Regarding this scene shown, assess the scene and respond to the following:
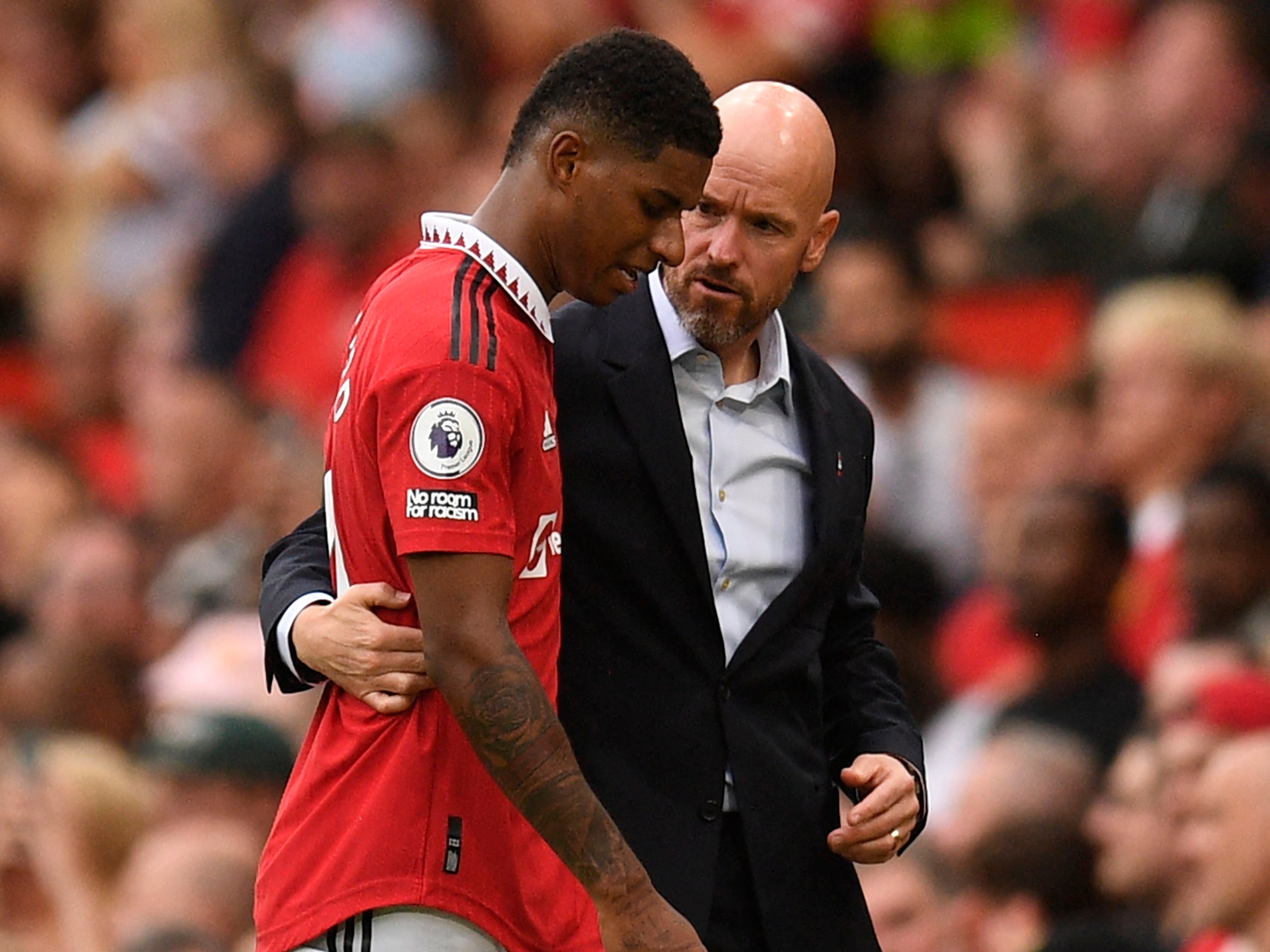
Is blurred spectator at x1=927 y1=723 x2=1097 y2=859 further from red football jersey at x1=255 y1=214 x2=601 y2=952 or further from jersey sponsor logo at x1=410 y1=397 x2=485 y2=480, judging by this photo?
jersey sponsor logo at x1=410 y1=397 x2=485 y2=480

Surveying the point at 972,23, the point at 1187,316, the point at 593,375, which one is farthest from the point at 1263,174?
the point at 593,375

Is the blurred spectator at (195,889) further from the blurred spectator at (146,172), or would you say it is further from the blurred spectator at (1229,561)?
the blurred spectator at (146,172)

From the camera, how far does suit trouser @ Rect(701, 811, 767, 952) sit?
336 cm

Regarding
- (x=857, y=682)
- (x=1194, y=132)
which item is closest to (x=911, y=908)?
(x=857, y=682)

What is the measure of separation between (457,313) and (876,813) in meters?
1.00

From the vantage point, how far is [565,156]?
9.92 feet

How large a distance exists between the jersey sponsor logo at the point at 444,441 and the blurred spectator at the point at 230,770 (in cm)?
333

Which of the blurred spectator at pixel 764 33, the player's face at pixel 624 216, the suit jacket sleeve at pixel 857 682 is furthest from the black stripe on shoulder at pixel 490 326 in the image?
the blurred spectator at pixel 764 33

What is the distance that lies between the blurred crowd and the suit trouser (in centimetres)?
173

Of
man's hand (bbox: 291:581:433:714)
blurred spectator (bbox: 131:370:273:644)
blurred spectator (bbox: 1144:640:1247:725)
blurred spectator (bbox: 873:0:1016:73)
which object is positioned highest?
blurred spectator (bbox: 873:0:1016:73)

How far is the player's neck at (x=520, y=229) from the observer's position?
3.07 meters

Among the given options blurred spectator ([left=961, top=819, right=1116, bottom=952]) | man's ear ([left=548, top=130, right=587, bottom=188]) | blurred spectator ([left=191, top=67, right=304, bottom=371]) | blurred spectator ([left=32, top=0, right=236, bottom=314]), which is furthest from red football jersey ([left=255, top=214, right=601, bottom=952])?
blurred spectator ([left=32, top=0, right=236, bottom=314])

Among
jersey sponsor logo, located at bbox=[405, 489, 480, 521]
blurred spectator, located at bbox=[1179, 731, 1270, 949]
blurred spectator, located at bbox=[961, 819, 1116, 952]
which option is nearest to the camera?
jersey sponsor logo, located at bbox=[405, 489, 480, 521]

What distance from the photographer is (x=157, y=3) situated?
10.8 m
